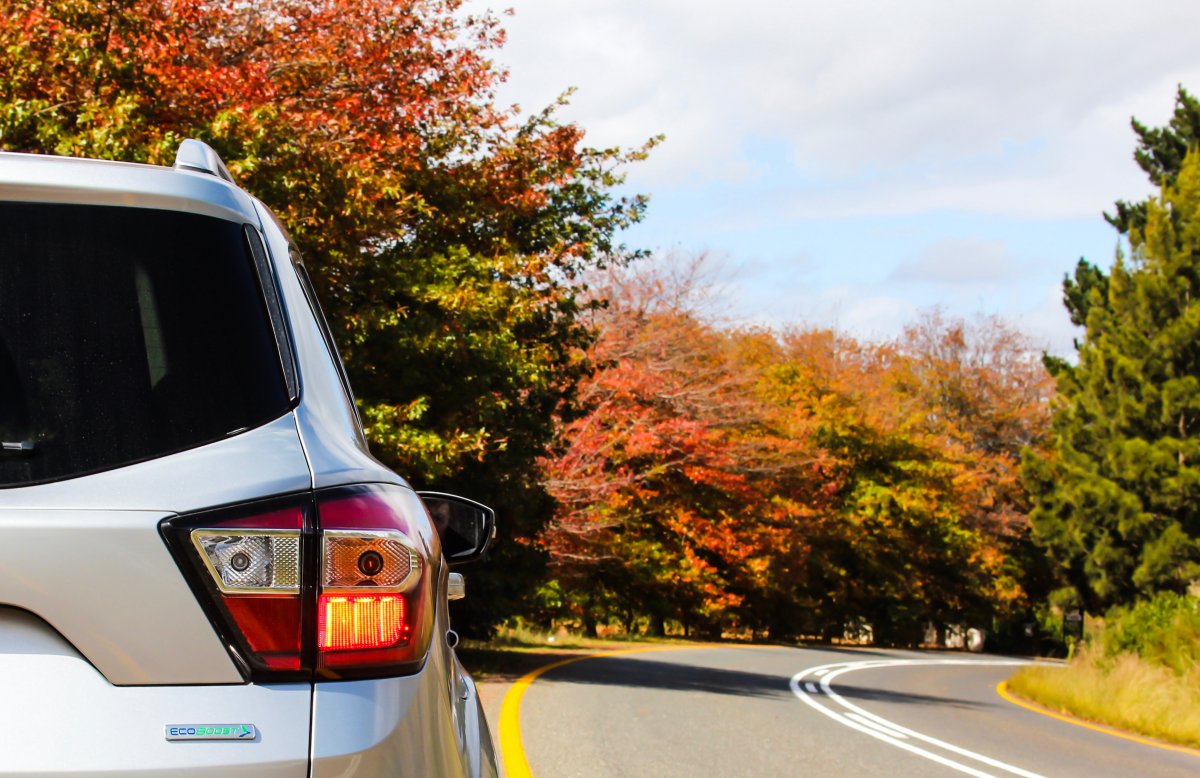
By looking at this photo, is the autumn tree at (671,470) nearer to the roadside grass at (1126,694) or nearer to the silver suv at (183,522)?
the roadside grass at (1126,694)

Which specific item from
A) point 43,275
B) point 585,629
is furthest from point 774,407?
point 43,275

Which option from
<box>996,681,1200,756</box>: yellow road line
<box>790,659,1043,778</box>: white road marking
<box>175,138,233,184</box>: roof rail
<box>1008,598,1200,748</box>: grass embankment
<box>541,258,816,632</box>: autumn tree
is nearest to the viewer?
<box>175,138,233,184</box>: roof rail

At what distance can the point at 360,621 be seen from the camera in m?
2.12

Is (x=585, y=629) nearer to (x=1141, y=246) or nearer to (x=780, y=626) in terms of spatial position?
(x=780, y=626)

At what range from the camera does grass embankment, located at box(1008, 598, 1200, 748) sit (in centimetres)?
1585

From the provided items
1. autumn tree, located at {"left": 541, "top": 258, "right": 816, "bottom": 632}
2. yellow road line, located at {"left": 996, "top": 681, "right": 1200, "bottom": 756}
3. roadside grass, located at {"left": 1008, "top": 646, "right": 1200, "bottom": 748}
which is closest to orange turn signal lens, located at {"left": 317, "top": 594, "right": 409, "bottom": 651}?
yellow road line, located at {"left": 996, "top": 681, "right": 1200, "bottom": 756}

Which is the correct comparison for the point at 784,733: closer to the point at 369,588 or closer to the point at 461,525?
the point at 461,525

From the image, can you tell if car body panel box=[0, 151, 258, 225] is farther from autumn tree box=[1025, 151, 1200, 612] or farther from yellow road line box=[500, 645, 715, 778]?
autumn tree box=[1025, 151, 1200, 612]

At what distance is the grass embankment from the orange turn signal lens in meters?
14.4

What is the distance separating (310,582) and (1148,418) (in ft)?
141

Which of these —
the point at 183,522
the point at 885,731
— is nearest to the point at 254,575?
the point at 183,522

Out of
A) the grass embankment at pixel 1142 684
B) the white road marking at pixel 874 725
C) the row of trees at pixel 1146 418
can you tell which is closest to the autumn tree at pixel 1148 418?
the row of trees at pixel 1146 418

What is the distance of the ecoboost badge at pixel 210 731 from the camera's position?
195 centimetres

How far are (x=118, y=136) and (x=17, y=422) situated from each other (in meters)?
10.3
